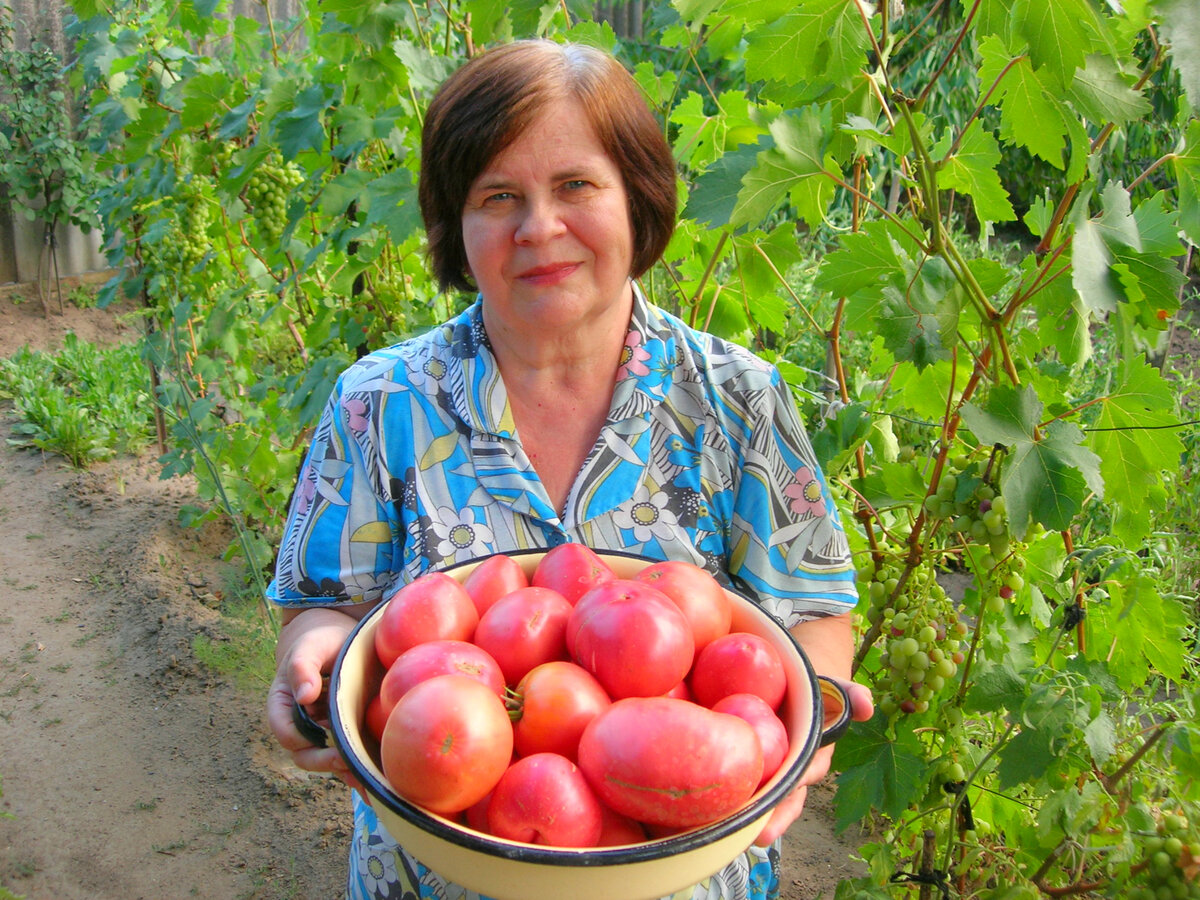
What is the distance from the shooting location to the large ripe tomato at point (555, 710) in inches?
35.5

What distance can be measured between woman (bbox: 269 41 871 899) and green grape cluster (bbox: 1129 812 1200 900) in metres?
0.46

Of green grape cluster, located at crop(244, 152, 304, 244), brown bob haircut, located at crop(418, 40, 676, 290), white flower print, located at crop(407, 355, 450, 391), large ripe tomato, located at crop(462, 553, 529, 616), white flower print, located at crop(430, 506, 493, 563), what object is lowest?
white flower print, located at crop(430, 506, 493, 563)

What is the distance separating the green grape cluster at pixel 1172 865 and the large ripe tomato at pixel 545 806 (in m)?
0.86

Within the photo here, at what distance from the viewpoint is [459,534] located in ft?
4.70

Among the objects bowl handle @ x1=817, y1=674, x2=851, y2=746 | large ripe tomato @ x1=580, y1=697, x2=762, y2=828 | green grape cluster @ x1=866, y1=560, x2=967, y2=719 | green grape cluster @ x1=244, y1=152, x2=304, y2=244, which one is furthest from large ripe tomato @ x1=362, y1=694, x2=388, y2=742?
green grape cluster @ x1=244, y1=152, x2=304, y2=244

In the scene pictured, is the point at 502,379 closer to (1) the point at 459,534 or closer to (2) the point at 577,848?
(1) the point at 459,534

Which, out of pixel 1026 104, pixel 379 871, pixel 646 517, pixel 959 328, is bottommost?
pixel 379 871

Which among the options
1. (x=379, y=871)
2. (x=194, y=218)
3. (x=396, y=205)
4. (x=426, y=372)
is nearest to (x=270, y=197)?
(x=194, y=218)

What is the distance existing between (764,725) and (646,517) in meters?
0.58

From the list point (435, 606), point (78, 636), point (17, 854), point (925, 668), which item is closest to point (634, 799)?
point (435, 606)

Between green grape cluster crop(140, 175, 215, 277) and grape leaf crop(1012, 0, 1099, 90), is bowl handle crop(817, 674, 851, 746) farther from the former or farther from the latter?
green grape cluster crop(140, 175, 215, 277)

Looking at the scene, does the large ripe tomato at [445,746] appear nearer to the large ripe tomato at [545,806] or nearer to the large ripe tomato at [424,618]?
the large ripe tomato at [545,806]

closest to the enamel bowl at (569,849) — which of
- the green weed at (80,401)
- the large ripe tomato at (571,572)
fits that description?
the large ripe tomato at (571,572)

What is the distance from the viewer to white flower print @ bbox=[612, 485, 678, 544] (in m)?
1.44
